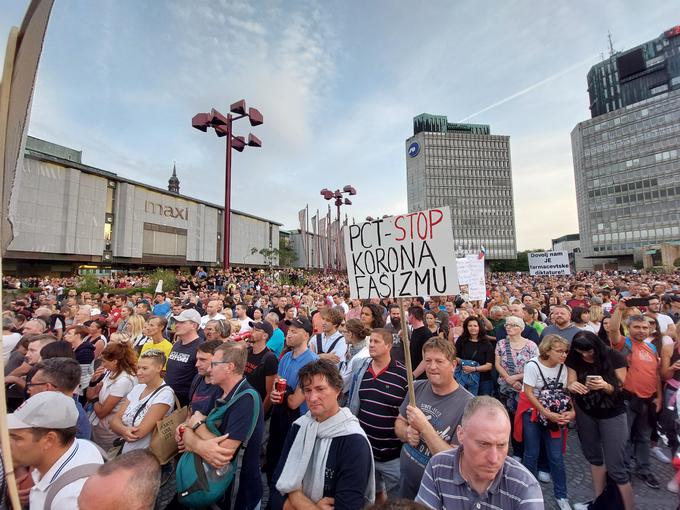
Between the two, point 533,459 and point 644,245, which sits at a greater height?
point 644,245

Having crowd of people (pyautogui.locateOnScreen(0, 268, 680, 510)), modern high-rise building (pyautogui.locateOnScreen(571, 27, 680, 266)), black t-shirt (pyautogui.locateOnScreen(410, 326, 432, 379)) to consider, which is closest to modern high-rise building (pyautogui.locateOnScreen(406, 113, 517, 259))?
modern high-rise building (pyautogui.locateOnScreen(571, 27, 680, 266))

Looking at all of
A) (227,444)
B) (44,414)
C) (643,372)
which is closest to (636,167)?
(643,372)

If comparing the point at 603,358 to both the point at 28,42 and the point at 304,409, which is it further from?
the point at 28,42

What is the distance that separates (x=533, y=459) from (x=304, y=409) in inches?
99.9

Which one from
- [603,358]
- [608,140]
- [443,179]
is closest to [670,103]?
[608,140]

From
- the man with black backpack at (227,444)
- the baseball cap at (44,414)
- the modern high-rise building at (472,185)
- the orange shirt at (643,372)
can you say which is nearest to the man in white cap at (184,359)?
the man with black backpack at (227,444)

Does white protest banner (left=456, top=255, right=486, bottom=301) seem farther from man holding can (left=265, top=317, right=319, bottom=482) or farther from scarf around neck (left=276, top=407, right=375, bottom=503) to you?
scarf around neck (left=276, top=407, right=375, bottom=503)

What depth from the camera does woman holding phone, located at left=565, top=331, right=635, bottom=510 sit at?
3.18m

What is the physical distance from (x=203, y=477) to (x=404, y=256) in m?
2.22

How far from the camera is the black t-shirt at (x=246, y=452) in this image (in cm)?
254

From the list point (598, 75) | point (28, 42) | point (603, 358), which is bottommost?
point (603, 358)

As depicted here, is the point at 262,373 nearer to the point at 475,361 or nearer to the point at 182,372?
the point at 182,372

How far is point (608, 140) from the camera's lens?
7444 centimetres

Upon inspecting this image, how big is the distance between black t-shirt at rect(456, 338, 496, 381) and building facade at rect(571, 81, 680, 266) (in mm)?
82261
